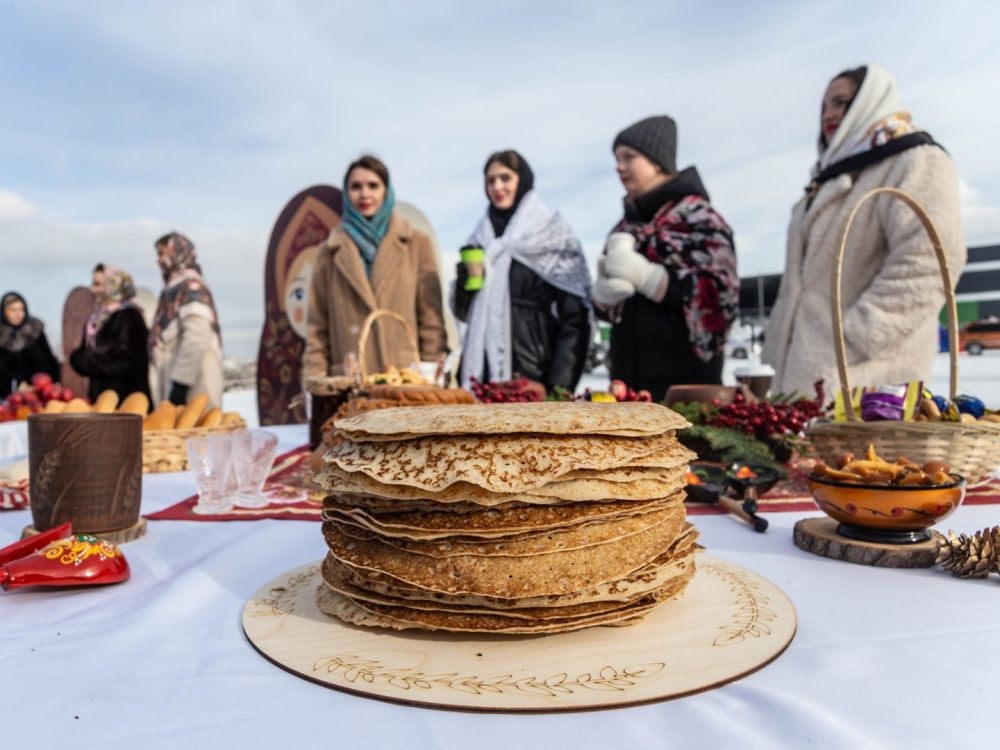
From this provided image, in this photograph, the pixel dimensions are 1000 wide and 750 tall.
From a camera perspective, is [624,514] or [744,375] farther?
[744,375]

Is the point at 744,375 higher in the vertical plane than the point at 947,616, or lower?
higher

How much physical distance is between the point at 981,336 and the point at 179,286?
1943 cm

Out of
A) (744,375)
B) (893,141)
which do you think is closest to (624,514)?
(744,375)

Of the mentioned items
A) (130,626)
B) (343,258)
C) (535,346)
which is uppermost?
(343,258)

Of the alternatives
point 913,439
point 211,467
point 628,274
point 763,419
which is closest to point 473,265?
point 628,274

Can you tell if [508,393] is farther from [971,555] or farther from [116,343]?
[116,343]

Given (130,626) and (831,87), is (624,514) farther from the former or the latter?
(831,87)

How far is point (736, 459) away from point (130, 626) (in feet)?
4.77

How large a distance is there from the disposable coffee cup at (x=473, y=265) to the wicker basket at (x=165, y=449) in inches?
94.8

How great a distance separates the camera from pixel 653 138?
147 inches

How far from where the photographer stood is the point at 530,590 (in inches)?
27.0

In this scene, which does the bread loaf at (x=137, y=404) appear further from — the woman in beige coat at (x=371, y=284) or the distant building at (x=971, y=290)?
the distant building at (x=971, y=290)

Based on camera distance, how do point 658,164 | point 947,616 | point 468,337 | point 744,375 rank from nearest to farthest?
point 947,616
point 744,375
point 658,164
point 468,337

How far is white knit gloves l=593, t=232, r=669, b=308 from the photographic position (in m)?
3.58
